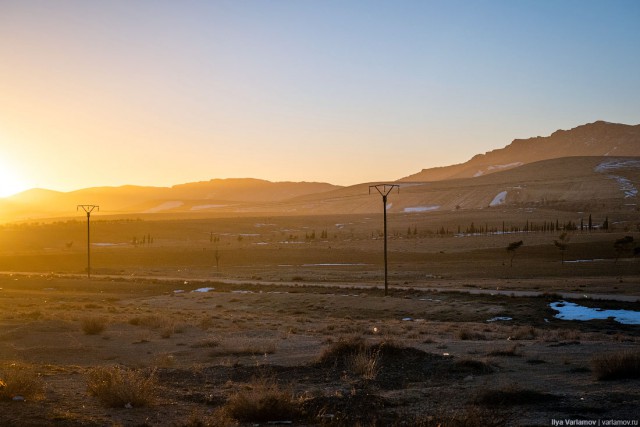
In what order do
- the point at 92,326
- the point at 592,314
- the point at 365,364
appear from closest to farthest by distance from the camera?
the point at 365,364
the point at 92,326
the point at 592,314

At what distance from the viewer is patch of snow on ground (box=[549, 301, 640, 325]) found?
3103 cm

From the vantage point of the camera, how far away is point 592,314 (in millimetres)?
32938

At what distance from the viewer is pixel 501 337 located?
24094mm

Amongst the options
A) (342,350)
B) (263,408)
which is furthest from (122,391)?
(342,350)

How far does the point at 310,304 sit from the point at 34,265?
5672 cm

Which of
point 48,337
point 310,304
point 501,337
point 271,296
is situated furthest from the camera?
point 271,296

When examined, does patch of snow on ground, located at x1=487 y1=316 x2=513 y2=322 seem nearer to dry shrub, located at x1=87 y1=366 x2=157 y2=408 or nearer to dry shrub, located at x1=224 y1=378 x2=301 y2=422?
dry shrub, located at x1=224 y1=378 x2=301 y2=422

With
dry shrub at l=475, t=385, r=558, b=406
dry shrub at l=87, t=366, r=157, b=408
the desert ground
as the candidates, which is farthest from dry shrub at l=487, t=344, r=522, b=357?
dry shrub at l=87, t=366, r=157, b=408

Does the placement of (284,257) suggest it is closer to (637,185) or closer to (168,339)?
(168,339)

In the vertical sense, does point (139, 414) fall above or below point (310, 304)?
above

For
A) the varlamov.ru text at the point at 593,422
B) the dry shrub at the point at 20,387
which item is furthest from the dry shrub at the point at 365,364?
the dry shrub at the point at 20,387

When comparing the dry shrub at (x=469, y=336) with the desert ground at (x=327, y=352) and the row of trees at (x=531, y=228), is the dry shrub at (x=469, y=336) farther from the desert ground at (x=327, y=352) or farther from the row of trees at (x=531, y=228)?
the row of trees at (x=531, y=228)

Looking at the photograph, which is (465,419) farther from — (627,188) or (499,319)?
(627,188)

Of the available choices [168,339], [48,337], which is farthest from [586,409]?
[48,337]
